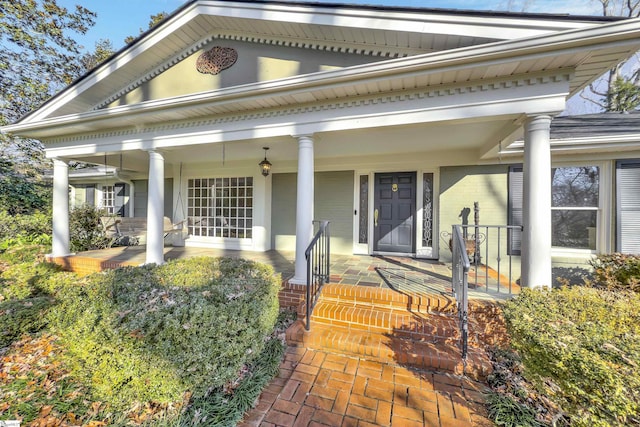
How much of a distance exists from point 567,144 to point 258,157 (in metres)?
5.79

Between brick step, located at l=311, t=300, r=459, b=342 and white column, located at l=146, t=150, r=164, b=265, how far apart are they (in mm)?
3151

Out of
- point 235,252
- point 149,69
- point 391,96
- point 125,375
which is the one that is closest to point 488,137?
point 391,96

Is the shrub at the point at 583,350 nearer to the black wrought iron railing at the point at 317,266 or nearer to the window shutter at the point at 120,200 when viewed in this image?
the black wrought iron railing at the point at 317,266

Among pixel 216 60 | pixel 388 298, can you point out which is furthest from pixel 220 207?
pixel 388 298

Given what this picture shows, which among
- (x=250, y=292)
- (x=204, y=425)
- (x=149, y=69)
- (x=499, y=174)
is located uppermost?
(x=149, y=69)

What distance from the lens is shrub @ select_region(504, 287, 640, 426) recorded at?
134 centimetres

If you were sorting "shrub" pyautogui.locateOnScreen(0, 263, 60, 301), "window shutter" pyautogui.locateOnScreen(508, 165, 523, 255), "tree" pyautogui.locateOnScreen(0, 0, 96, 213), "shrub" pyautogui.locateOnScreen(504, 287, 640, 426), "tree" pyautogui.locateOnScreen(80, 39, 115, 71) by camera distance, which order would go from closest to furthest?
1. "shrub" pyautogui.locateOnScreen(504, 287, 640, 426)
2. "shrub" pyautogui.locateOnScreen(0, 263, 60, 301)
3. "window shutter" pyautogui.locateOnScreen(508, 165, 523, 255)
4. "tree" pyautogui.locateOnScreen(0, 0, 96, 213)
5. "tree" pyautogui.locateOnScreen(80, 39, 115, 71)

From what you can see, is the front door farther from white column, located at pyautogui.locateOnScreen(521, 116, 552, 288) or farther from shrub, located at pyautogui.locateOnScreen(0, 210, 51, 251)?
shrub, located at pyautogui.locateOnScreen(0, 210, 51, 251)

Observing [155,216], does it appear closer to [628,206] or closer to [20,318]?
[20,318]

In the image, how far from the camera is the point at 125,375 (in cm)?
174

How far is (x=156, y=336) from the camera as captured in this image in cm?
175

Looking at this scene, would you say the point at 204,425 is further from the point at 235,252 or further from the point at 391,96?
the point at 235,252

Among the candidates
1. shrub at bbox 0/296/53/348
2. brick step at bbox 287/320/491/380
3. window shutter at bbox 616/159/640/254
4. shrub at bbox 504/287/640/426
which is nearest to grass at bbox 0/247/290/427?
shrub at bbox 0/296/53/348

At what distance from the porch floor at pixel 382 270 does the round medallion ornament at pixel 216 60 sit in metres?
3.58
